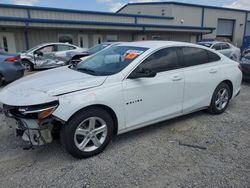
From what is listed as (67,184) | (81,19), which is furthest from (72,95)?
(81,19)

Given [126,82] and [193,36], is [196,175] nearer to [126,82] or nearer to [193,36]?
[126,82]

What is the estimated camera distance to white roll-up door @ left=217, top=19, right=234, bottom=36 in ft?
105

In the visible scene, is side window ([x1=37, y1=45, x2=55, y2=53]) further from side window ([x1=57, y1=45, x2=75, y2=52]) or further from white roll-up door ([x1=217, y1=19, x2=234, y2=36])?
white roll-up door ([x1=217, y1=19, x2=234, y2=36])

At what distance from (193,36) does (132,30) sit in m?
9.10

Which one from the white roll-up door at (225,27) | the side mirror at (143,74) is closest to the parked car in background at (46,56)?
the side mirror at (143,74)

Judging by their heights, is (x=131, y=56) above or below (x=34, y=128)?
above

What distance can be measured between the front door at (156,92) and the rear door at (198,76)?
184 millimetres

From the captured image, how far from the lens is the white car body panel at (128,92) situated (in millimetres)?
2775

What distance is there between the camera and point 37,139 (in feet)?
9.14

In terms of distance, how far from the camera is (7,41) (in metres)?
15.7

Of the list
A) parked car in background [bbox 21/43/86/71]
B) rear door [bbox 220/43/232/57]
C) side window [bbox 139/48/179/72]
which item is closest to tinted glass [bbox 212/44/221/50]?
rear door [bbox 220/43/232/57]

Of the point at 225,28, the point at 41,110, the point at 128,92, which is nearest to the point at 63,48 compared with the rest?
the point at 128,92

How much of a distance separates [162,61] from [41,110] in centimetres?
205

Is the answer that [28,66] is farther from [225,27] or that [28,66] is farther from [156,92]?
[225,27]
